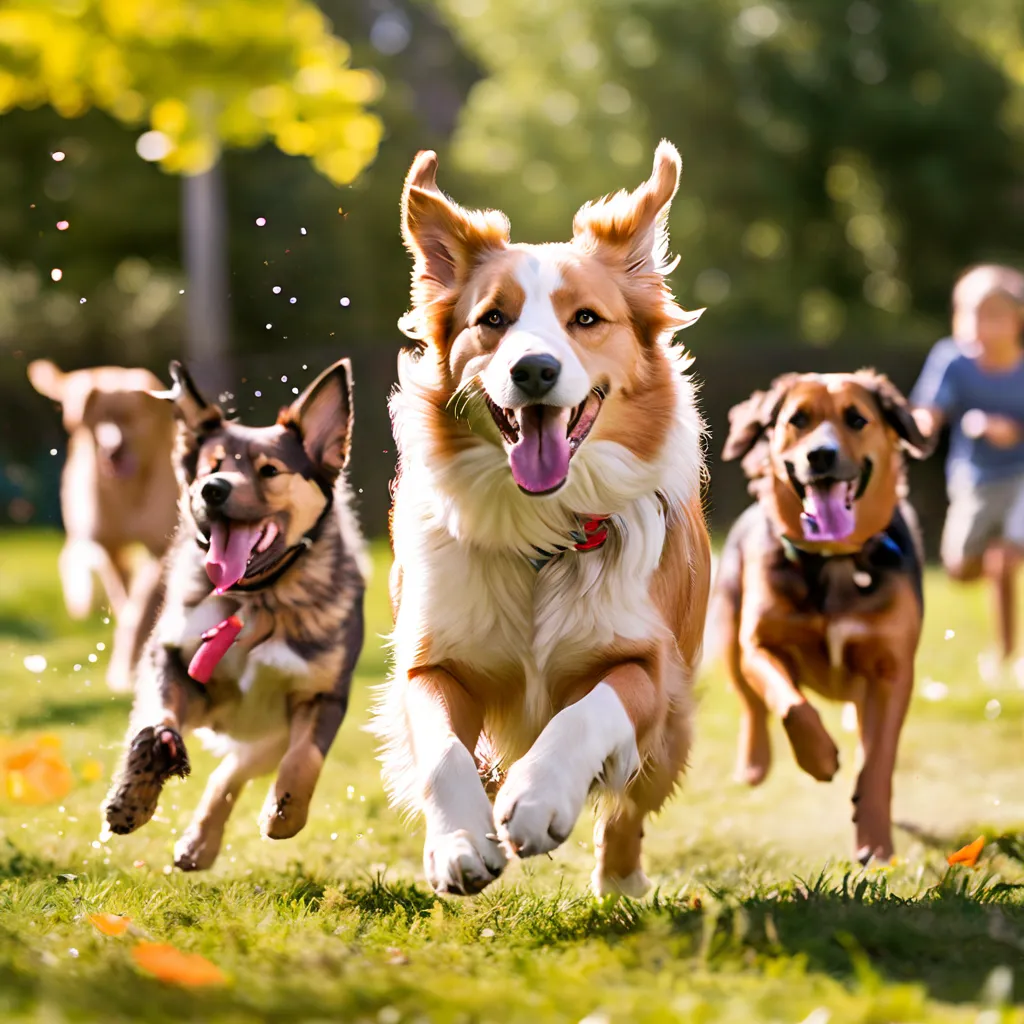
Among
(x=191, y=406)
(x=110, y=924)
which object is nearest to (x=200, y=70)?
(x=191, y=406)

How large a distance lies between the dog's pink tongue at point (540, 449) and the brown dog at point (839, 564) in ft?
4.79

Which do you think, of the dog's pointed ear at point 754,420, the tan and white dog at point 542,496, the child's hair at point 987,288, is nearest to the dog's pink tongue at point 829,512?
the dog's pointed ear at point 754,420

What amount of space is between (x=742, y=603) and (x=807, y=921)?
2.26 meters

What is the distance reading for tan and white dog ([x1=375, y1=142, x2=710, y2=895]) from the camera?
12.3ft

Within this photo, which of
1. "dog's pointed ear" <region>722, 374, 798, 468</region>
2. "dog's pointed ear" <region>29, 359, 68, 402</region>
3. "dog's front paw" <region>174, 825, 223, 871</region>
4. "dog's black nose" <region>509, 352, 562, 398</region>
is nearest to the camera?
"dog's black nose" <region>509, 352, 562, 398</region>

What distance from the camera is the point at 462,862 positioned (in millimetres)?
3232

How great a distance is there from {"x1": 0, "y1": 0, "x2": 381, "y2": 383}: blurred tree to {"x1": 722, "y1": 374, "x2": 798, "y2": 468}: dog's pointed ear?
278 inches

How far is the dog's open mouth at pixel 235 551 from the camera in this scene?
4336mm

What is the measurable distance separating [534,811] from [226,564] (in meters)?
1.47

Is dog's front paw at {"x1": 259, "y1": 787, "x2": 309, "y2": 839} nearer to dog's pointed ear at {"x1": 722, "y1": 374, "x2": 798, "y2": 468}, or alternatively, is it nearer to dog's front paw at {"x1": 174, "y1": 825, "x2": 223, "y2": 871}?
dog's front paw at {"x1": 174, "y1": 825, "x2": 223, "y2": 871}

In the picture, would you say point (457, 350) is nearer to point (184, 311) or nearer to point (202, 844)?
point (202, 844)

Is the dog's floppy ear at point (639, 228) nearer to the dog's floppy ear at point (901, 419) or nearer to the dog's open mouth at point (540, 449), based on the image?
the dog's open mouth at point (540, 449)

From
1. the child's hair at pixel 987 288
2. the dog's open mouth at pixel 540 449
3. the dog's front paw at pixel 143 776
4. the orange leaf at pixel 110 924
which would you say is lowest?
the orange leaf at pixel 110 924

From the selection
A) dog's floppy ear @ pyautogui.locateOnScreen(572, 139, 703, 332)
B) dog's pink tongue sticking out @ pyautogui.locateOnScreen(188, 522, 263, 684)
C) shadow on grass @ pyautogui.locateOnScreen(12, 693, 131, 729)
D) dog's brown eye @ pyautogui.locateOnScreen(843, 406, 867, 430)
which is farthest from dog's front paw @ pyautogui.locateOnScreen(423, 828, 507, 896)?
shadow on grass @ pyautogui.locateOnScreen(12, 693, 131, 729)
